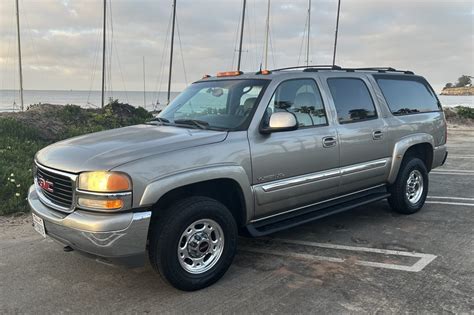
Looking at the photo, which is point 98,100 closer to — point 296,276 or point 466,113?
point 466,113

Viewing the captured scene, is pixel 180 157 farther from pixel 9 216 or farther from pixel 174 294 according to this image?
pixel 9 216

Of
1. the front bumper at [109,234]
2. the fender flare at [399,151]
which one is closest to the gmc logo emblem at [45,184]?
the front bumper at [109,234]

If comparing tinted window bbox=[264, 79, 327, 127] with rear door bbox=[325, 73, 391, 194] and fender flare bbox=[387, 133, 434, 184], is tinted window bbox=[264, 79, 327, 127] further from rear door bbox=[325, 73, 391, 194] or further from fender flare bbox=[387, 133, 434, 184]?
fender flare bbox=[387, 133, 434, 184]

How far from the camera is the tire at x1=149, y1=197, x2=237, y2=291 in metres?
3.62

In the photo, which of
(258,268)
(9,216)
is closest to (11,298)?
(258,268)

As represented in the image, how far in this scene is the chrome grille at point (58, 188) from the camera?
3637 mm

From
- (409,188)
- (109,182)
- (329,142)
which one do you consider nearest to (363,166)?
(329,142)

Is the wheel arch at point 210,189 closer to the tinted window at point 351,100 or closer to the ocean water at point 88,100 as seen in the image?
the tinted window at point 351,100

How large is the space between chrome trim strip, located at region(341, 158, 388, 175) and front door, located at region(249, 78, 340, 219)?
163 millimetres

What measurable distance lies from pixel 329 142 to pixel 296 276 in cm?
154

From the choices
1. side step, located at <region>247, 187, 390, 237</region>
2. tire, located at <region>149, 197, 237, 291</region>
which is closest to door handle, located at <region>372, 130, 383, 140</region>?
side step, located at <region>247, 187, 390, 237</region>

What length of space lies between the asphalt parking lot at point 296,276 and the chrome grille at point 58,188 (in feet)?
2.65

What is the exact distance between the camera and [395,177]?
5.95m

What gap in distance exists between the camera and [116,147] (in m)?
3.78
